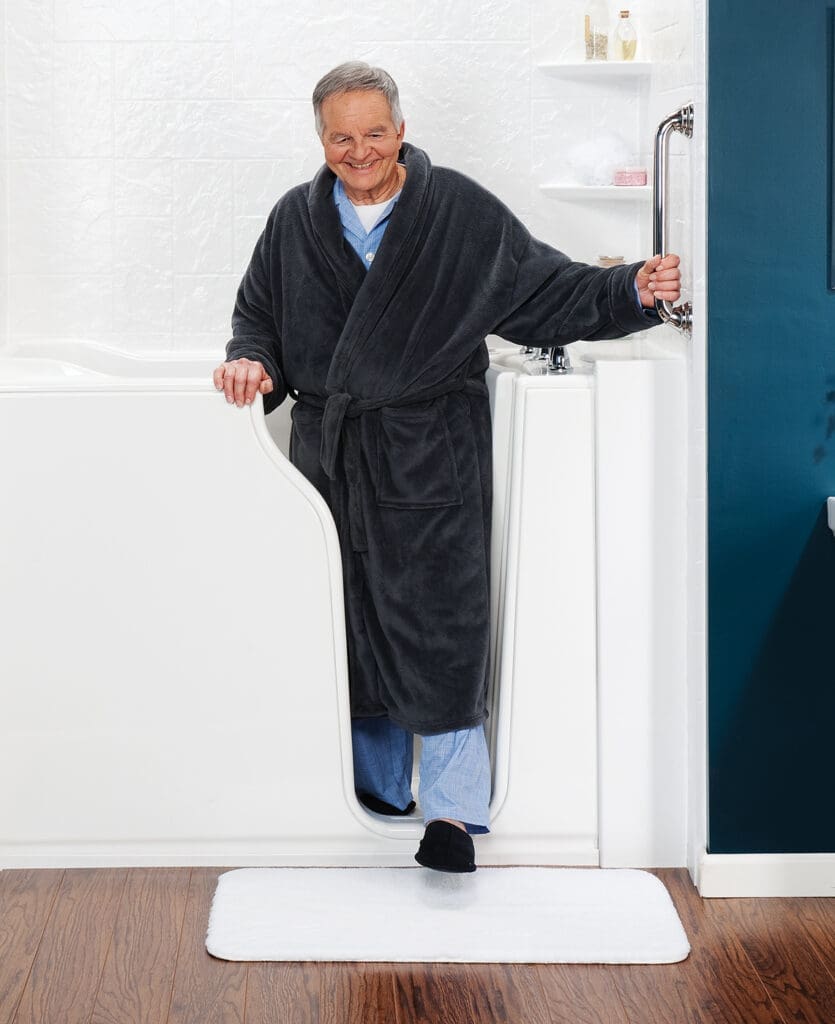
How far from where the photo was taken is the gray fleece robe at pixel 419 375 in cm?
216

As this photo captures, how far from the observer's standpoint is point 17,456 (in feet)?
7.01

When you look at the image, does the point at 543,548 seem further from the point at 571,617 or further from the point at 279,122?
the point at 279,122

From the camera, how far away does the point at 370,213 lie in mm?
2225

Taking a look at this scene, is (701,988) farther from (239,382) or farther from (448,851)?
(239,382)

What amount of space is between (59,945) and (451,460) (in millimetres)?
964

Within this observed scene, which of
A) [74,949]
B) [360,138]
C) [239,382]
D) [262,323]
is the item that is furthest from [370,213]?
[74,949]

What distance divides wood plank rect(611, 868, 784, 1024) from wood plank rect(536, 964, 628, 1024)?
1 cm

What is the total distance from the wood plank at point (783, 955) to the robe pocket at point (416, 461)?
80cm

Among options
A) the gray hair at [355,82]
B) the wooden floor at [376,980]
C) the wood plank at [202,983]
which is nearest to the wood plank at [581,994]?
the wooden floor at [376,980]

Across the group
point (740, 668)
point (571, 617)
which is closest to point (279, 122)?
point (571, 617)

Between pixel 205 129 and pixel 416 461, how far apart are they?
1.39 meters

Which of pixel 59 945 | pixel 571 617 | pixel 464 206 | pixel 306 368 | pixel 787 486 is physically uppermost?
pixel 464 206

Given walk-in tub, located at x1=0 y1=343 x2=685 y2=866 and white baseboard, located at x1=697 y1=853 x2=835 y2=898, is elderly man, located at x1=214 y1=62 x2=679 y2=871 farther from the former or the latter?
white baseboard, located at x1=697 y1=853 x2=835 y2=898

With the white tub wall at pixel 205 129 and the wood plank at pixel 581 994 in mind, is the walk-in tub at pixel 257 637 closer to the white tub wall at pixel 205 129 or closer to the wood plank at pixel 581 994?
the wood plank at pixel 581 994
